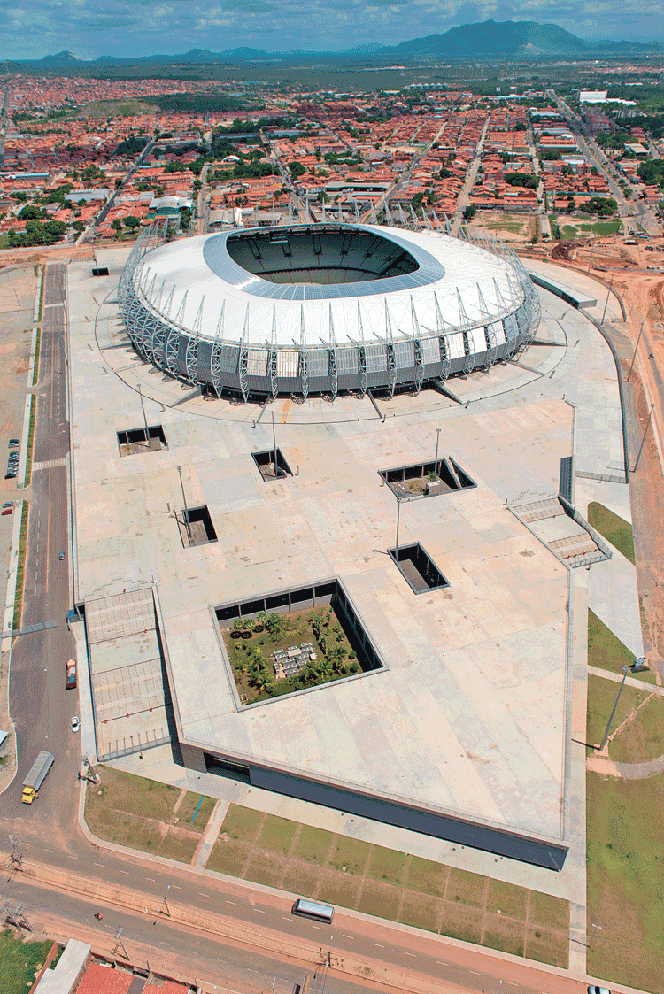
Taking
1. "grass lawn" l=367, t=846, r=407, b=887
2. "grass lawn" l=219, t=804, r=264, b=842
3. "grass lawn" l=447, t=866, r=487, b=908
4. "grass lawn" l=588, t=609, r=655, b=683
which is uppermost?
"grass lawn" l=588, t=609, r=655, b=683

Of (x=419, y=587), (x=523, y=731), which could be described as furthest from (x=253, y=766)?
(x=419, y=587)

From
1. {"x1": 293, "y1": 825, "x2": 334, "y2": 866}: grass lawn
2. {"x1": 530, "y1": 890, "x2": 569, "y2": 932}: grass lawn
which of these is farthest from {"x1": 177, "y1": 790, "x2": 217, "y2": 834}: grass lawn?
{"x1": 530, "y1": 890, "x2": 569, "y2": 932}: grass lawn

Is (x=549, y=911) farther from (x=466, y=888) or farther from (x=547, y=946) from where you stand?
(x=466, y=888)

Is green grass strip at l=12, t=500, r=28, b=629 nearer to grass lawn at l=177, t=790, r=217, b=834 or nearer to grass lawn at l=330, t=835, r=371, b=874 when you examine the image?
grass lawn at l=177, t=790, r=217, b=834

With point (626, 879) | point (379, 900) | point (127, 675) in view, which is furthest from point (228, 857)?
point (626, 879)

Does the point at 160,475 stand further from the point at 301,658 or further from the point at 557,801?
the point at 557,801
